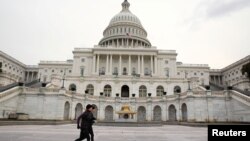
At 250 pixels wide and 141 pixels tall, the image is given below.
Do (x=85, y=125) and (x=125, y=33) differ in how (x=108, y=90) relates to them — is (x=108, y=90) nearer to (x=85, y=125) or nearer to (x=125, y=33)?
(x=85, y=125)

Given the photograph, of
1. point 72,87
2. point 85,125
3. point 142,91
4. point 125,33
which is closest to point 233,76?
point 125,33

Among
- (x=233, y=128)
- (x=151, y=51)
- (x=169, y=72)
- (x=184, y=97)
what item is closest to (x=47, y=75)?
(x=151, y=51)

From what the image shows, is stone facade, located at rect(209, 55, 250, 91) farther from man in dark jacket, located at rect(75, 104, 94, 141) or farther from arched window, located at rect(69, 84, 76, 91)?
man in dark jacket, located at rect(75, 104, 94, 141)

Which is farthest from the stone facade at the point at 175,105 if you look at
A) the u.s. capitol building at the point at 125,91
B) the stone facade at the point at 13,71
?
the stone facade at the point at 13,71

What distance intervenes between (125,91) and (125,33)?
195 feet

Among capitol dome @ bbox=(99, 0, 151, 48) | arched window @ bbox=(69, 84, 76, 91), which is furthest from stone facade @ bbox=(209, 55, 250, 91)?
arched window @ bbox=(69, 84, 76, 91)

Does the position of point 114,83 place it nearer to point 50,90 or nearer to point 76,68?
point 50,90

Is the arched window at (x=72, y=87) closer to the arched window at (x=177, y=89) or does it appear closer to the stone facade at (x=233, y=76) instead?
the arched window at (x=177, y=89)

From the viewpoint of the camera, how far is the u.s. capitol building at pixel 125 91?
41.5 metres

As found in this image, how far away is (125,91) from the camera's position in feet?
218

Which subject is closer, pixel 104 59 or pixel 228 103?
pixel 228 103

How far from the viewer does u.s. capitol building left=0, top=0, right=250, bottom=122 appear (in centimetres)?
4147

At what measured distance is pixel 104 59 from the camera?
3807 inches

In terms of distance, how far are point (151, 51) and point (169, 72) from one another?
13390mm
